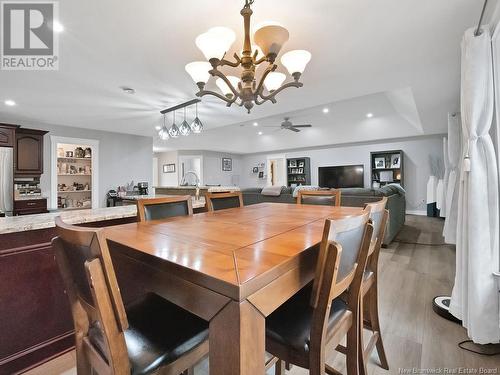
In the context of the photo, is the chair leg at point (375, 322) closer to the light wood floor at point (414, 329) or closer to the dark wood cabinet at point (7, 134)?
the light wood floor at point (414, 329)

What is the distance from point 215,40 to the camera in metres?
1.54

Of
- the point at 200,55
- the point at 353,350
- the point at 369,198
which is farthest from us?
the point at 369,198

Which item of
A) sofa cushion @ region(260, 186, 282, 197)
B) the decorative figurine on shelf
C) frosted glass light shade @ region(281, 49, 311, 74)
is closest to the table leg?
frosted glass light shade @ region(281, 49, 311, 74)

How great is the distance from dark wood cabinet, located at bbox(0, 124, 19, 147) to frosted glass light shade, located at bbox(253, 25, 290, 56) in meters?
4.41

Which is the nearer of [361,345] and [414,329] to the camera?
[361,345]

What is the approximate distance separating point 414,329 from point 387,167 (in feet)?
22.6

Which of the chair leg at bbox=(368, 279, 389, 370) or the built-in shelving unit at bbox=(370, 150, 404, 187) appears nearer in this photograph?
the chair leg at bbox=(368, 279, 389, 370)

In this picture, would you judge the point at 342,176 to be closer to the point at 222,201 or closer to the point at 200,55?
the point at 222,201

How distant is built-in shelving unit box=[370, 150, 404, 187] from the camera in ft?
24.4

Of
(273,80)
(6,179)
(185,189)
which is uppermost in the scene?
(273,80)

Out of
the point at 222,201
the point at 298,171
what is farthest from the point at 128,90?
the point at 298,171

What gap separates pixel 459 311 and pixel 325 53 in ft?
7.55

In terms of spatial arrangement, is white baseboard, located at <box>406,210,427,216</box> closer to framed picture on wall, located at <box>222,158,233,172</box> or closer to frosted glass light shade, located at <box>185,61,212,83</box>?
framed picture on wall, located at <box>222,158,233,172</box>

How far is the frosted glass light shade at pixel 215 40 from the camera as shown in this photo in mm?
1515
